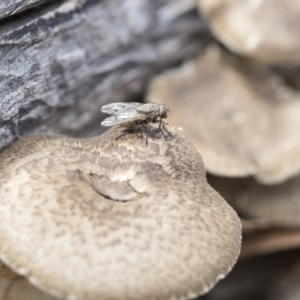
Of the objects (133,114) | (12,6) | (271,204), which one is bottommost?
(271,204)

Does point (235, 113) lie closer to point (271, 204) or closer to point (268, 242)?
point (271, 204)

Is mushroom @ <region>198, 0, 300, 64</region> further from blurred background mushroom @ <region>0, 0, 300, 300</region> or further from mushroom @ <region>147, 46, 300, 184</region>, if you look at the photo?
mushroom @ <region>147, 46, 300, 184</region>

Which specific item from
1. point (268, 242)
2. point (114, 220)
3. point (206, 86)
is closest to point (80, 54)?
point (206, 86)

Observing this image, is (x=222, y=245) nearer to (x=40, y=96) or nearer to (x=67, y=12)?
(x=40, y=96)

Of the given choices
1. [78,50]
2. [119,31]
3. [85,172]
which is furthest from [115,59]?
[85,172]

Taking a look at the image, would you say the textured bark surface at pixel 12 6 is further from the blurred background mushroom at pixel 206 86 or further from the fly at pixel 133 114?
the fly at pixel 133 114

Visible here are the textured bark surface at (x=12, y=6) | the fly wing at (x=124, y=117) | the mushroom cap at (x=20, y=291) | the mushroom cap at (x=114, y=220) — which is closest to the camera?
the mushroom cap at (x=114, y=220)

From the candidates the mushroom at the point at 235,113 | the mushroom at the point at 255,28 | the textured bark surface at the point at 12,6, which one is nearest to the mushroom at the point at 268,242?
the mushroom at the point at 235,113
